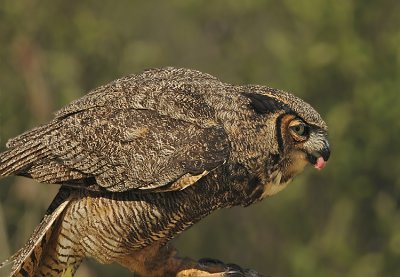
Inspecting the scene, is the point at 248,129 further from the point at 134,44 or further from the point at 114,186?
the point at 134,44

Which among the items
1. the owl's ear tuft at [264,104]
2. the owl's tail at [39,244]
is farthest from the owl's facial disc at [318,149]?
the owl's tail at [39,244]

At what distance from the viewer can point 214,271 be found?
5852mm

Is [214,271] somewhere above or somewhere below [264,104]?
below

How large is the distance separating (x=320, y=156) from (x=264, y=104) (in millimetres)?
412

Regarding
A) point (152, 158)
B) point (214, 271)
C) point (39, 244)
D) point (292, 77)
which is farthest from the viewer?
point (292, 77)

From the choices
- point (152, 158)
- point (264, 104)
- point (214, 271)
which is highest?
point (264, 104)

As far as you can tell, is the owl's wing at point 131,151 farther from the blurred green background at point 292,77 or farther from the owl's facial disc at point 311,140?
the blurred green background at point 292,77

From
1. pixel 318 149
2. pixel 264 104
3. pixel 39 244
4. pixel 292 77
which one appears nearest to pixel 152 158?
pixel 264 104

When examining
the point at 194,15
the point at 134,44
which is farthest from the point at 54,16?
the point at 194,15

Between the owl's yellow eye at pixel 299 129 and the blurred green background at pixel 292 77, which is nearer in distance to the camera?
the owl's yellow eye at pixel 299 129

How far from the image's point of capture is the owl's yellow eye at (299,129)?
5559 millimetres

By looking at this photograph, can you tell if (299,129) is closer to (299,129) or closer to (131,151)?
(299,129)

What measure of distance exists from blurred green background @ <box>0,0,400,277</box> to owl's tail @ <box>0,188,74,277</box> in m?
9.78

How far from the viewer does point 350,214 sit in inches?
719
